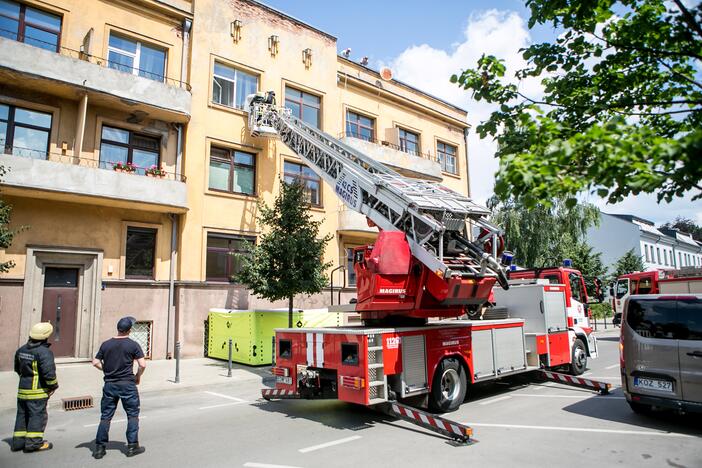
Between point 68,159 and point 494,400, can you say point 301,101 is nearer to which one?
point 68,159

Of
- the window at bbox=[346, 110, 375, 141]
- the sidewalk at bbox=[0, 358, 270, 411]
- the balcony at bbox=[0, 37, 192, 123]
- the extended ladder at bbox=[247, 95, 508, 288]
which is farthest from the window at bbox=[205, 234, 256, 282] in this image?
the window at bbox=[346, 110, 375, 141]

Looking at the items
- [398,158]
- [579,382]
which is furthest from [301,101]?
[579,382]

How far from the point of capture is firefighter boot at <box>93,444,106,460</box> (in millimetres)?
5977

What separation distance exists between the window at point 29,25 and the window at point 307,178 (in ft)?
29.8

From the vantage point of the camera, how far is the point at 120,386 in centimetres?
615

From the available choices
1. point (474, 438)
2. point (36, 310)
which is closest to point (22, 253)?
point (36, 310)

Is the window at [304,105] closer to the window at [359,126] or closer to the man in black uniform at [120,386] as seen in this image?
→ the window at [359,126]

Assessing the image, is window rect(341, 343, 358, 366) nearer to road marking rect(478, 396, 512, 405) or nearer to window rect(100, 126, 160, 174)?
road marking rect(478, 396, 512, 405)

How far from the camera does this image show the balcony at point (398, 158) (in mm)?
21600

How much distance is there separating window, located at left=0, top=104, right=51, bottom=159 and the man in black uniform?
34.6 feet

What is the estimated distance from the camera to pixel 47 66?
545 inches

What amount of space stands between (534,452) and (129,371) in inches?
207

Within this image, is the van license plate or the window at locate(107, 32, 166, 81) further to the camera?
the window at locate(107, 32, 166, 81)

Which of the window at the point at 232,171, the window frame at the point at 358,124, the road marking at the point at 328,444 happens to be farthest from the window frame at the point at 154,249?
the road marking at the point at 328,444
